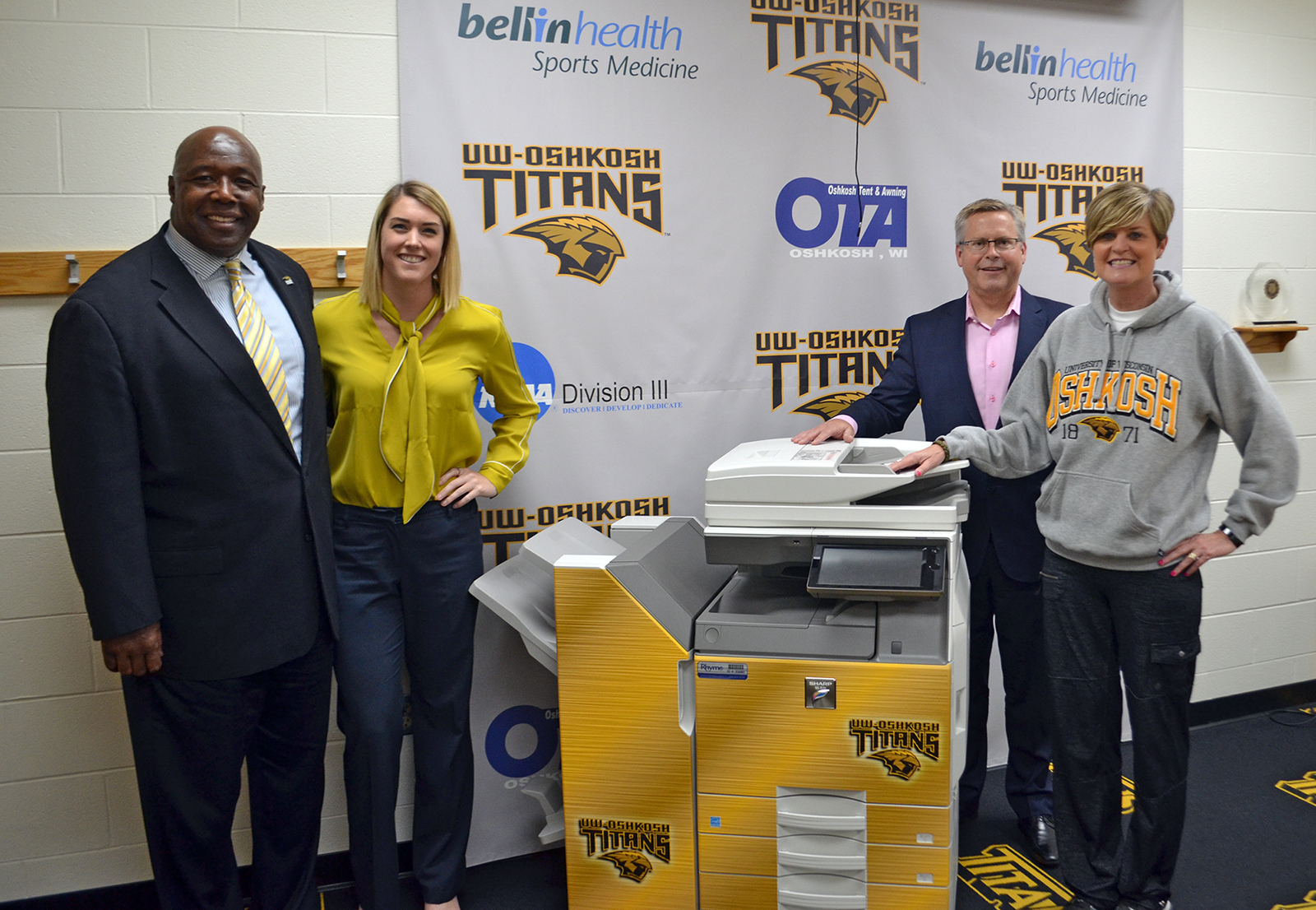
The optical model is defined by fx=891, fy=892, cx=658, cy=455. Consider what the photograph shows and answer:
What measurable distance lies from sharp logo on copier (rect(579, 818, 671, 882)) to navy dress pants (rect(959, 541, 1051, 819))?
980mm

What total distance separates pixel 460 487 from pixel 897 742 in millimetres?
1145

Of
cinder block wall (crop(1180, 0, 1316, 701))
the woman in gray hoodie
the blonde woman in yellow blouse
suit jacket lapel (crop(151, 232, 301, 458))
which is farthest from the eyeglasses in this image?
suit jacket lapel (crop(151, 232, 301, 458))

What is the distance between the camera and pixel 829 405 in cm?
285

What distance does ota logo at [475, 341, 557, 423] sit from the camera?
8.21 ft

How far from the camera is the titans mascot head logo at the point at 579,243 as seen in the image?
98.4 inches

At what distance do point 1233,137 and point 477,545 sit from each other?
2999 millimetres

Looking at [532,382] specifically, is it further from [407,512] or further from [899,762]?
[899,762]

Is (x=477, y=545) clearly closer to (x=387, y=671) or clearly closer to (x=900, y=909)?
(x=387, y=671)

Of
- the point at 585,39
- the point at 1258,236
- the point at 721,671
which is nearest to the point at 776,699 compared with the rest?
the point at 721,671

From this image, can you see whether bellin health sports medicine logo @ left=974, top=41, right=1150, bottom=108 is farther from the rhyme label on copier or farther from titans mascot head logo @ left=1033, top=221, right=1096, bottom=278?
the rhyme label on copier

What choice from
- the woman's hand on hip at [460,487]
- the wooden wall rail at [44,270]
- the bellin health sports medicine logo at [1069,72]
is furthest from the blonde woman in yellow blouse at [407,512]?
the bellin health sports medicine logo at [1069,72]

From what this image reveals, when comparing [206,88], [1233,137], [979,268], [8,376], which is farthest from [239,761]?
[1233,137]

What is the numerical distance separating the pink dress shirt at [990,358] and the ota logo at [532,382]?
826 mm

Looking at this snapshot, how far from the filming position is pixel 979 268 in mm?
2465
